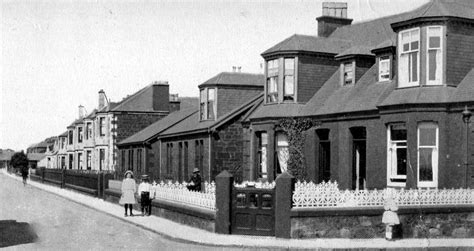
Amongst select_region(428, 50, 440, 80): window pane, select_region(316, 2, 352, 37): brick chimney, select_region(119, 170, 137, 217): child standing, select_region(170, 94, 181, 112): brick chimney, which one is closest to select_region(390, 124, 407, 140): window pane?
select_region(428, 50, 440, 80): window pane

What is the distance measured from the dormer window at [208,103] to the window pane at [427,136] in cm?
1465

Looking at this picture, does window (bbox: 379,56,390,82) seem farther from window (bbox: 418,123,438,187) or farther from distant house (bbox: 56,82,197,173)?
distant house (bbox: 56,82,197,173)

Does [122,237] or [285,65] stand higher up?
[285,65]

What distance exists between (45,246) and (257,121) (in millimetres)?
14996

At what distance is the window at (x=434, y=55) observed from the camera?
67.5ft

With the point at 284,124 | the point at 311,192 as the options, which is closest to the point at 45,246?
the point at 311,192

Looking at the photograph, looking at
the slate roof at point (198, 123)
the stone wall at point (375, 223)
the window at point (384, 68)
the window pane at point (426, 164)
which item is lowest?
the stone wall at point (375, 223)

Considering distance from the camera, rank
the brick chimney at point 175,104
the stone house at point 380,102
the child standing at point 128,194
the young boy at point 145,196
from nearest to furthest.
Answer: the stone house at point 380,102, the child standing at point 128,194, the young boy at point 145,196, the brick chimney at point 175,104

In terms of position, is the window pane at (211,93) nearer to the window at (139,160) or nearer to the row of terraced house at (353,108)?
the row of terraced house at (353,108)

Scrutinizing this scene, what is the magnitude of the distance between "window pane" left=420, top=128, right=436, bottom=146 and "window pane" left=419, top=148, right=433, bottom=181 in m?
0.21

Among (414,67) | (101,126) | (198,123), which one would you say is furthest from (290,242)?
(101,126)

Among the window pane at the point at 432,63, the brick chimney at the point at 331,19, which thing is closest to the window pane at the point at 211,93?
the brick chimney at the point at 331,19

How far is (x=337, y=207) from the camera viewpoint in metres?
15.8

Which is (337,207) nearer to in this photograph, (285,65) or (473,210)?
(473,210)
